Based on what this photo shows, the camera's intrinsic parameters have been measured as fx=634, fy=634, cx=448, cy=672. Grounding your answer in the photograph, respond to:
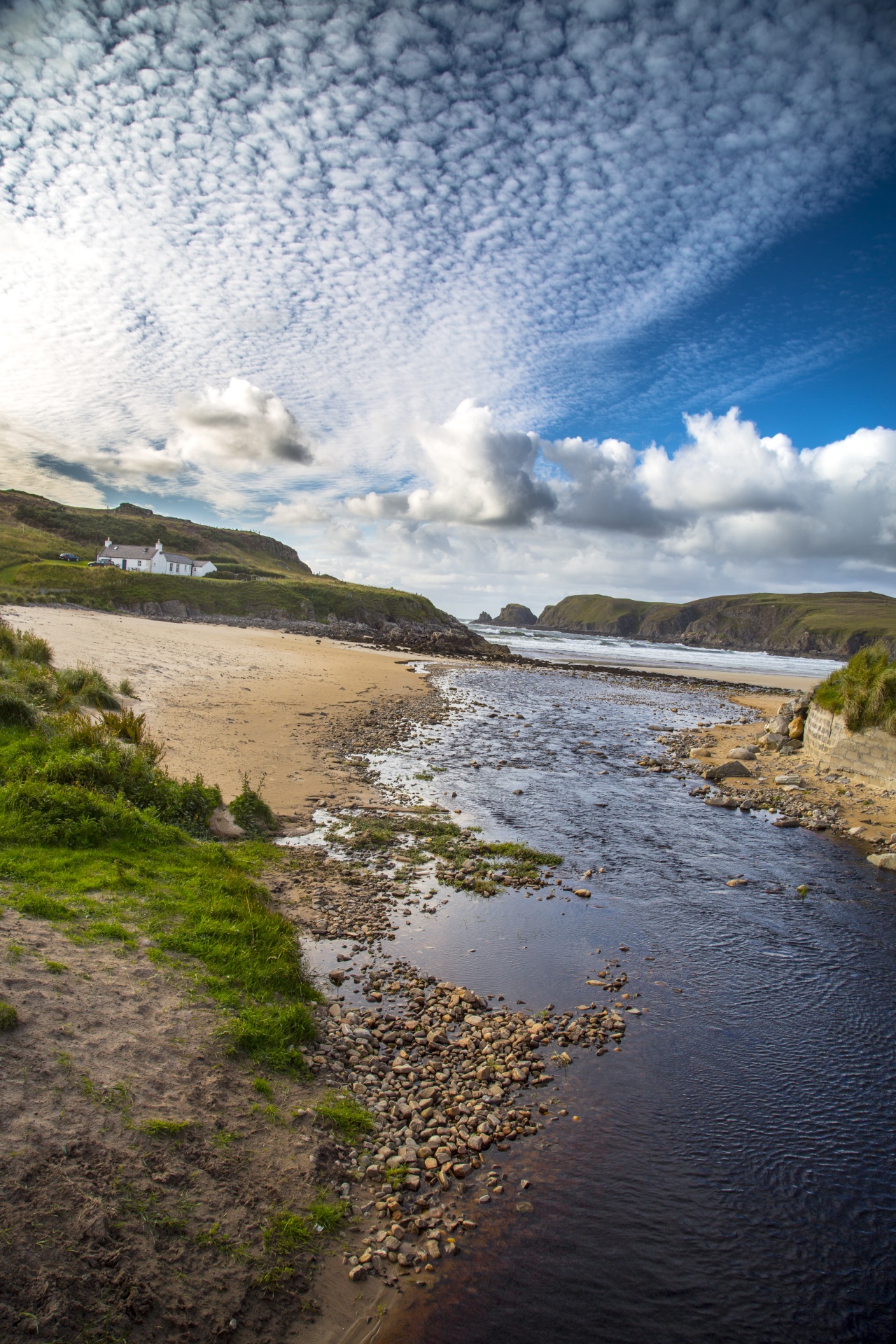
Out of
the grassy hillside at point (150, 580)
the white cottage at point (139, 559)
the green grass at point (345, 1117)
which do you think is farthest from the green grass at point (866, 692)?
the white cottage at point (139, 559)

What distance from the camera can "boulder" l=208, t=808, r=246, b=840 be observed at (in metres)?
12.9

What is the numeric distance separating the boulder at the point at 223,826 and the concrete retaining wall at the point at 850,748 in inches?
796

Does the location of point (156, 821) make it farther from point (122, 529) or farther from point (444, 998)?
point (122, 529)

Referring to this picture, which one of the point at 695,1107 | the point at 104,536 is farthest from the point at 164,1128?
the point at 104,536

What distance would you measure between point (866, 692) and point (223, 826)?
70.4 feet

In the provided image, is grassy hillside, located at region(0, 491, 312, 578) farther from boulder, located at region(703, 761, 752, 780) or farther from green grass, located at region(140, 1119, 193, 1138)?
green grass, located at region(140, 1119, 193, 1138)

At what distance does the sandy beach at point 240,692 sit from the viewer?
690 inches

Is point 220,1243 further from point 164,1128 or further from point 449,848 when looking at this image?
point 449,848

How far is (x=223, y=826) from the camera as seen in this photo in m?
13.1

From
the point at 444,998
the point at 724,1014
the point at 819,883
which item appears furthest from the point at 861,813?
the point at 444,998

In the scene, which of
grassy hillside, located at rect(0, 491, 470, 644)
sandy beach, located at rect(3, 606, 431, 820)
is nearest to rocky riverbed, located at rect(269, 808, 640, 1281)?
sandy beach, located at rect(3, 606, 431, 820)

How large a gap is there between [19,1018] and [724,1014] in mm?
8729

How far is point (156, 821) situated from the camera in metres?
11.2

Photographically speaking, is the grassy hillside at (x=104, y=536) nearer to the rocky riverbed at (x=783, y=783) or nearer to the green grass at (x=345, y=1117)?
the rocky riverbed at (x=783, y=783)
